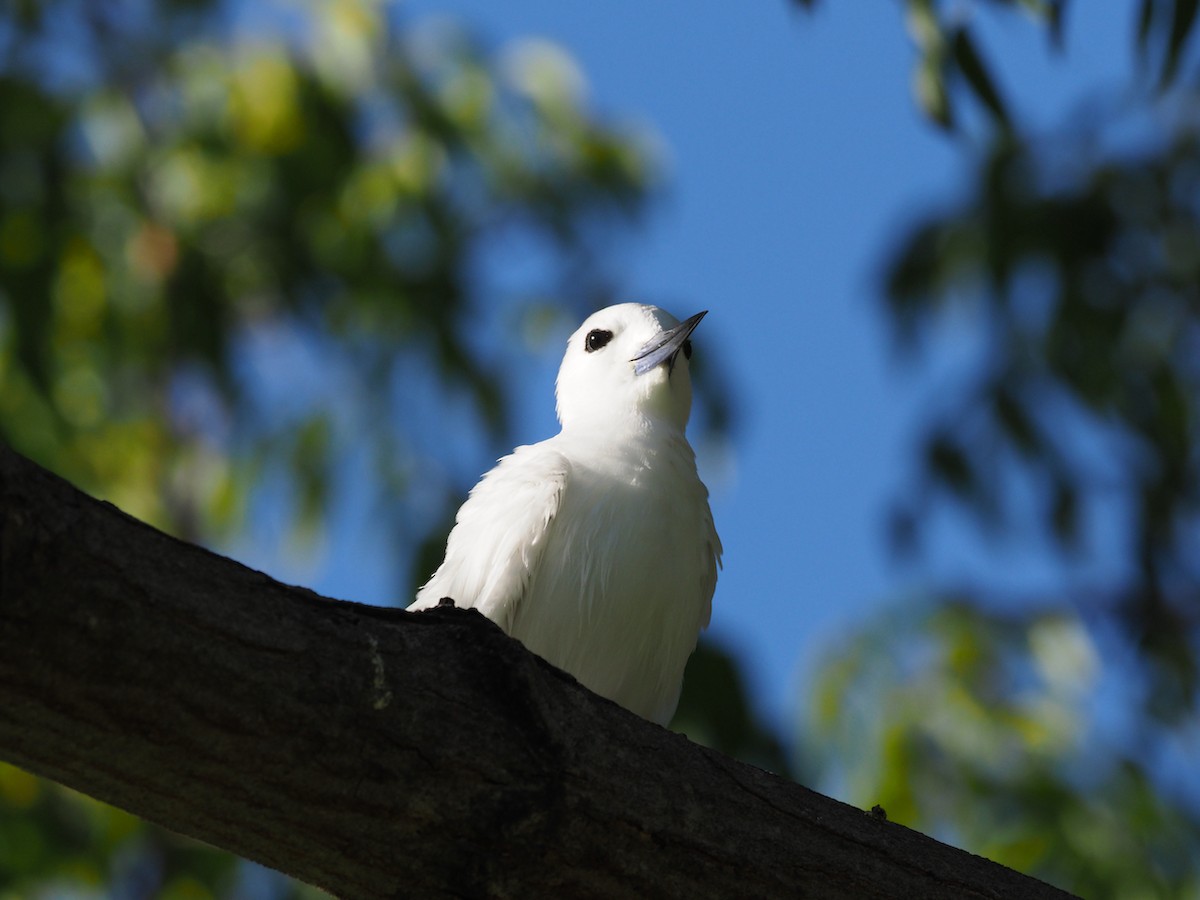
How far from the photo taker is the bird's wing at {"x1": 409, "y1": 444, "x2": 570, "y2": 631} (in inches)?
200

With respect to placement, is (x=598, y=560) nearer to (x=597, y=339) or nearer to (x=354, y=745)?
(x=597, y=339)

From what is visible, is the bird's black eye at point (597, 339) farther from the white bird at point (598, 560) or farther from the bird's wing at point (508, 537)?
the bird's wing at point (508, 537)

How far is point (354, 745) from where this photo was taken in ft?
9.67

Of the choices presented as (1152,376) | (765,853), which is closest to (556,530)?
(765,853)

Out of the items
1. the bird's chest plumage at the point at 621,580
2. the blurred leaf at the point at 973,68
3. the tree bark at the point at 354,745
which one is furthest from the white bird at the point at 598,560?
the blurred leaf at the point at 973,68

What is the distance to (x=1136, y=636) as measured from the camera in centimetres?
1099

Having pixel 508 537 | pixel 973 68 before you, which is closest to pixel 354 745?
pixel 508 537

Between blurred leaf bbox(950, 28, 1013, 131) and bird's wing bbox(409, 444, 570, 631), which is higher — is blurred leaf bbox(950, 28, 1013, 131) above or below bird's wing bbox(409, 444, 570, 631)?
above

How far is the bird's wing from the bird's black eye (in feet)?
3.84

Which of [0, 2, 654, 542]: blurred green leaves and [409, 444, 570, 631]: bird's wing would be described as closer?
[409, 444, 570, 631]: bird's wing

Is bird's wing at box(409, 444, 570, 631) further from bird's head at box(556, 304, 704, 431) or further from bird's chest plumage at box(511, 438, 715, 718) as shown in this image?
bird's head at box(556, 304, 704, 431)

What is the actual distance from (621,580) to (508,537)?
41 cm

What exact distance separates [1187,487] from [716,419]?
12.1ft

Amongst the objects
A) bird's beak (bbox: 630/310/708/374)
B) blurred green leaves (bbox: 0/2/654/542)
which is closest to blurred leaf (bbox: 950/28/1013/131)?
bird's beak (bbox: 630/310/708/374)
